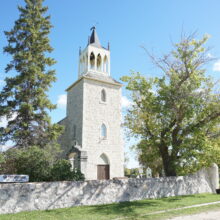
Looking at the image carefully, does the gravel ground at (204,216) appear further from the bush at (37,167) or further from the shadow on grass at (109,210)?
the bush at (37,167)

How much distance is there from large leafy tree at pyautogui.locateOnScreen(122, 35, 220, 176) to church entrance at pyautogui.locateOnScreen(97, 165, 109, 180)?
28.5 feet

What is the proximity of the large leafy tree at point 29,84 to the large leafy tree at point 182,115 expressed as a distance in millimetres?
7129

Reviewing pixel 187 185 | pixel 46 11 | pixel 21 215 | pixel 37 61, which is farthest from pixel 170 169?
pixel 46 11

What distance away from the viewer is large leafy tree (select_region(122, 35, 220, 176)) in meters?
13.3

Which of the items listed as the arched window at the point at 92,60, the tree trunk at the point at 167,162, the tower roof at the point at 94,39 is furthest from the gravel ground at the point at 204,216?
the tower roof at the point at 94,39

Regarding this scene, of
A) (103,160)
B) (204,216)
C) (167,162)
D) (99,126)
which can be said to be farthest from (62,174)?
(99,126)

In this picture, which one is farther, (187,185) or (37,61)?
(37,61)

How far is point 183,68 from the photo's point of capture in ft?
47.5

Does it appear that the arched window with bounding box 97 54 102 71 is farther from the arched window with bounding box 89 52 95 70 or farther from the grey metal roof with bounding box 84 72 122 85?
the grey metal roof with bounding box 84 72 122 85

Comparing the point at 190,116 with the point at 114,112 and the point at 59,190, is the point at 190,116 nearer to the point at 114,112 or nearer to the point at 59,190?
the point at 59,190

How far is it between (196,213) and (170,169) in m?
5.83

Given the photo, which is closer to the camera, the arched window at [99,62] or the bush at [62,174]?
the bush at [62,174]

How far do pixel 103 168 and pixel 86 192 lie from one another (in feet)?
39.8

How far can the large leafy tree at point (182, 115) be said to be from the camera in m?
13.3
